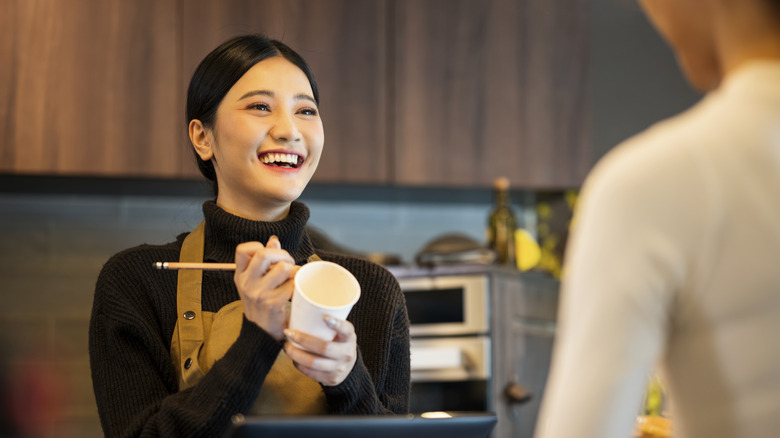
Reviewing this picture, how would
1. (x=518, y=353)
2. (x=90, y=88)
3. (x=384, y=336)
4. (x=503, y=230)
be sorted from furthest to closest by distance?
(x=503, y=230) → (x=518, y=353) → (x=90, y=88) → (x=384, y=336)

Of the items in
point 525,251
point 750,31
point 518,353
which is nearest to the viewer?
point 750,31

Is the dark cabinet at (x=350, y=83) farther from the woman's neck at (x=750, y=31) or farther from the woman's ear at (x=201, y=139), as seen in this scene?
the woman's neck at (x=750, y=31)

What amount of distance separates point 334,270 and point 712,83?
0.56 metres

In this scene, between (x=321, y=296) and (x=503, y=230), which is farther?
(x=503, y=230)

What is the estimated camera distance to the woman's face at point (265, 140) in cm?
142

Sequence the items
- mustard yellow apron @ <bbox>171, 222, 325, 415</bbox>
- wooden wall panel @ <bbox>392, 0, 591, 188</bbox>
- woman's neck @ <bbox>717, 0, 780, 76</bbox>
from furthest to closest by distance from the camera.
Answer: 1. wooden wall panel @ <bbox>392, 0, 591, 188</bbox>
2. mustard yellow apron @ <bbox>171, 222, 325, 415</bbox>
3. woman's neck @ <bbox>717, 0, 780, 76</bbox>

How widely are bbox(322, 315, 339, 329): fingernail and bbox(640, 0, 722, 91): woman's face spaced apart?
537 millimetres

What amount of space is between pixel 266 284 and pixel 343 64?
2.25 m

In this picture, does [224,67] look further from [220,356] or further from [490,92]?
[490,92]

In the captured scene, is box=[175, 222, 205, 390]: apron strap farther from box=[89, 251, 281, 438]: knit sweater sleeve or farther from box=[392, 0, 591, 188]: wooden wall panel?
box=[392, 0, 591, 188]: wooden wall panel

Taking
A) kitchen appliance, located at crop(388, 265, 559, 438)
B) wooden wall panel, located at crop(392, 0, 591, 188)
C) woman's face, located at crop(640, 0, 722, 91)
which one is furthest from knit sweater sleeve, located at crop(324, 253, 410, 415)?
wooden wall panel, located at crop(392, 0, 591, 188)

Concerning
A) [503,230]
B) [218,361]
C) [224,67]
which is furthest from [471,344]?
[218,361]

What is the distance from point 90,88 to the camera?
303cm

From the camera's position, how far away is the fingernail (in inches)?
44.2
